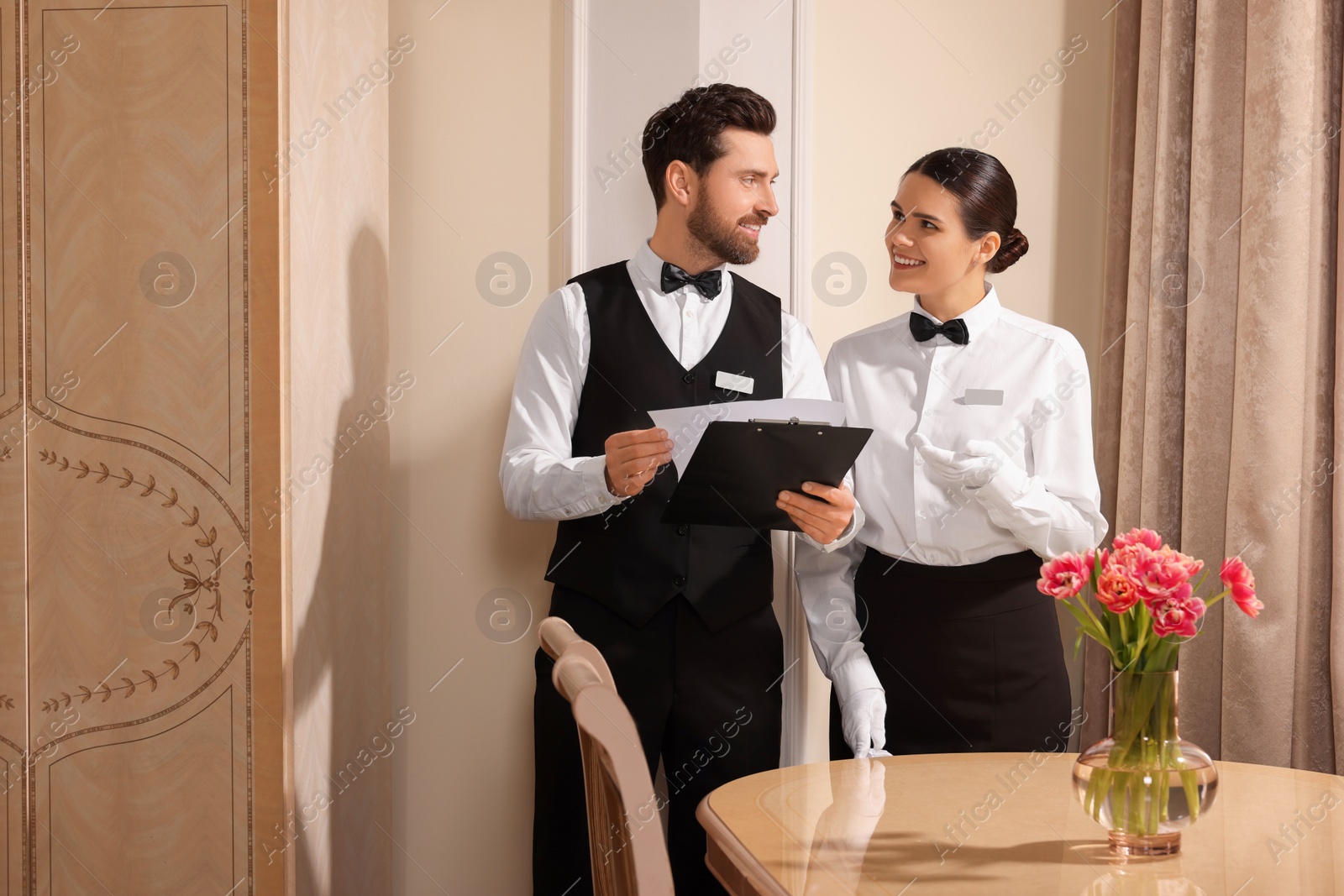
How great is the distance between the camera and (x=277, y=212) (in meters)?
1.88

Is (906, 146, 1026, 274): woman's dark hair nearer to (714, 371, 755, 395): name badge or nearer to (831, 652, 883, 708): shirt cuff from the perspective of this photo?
(714, 371, 755, 395): name badge

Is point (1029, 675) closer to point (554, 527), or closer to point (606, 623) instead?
point (606, 623)

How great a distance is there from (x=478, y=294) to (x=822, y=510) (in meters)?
1.04

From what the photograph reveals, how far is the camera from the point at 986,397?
1972 mm

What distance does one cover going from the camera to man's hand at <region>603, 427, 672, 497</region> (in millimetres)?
1731

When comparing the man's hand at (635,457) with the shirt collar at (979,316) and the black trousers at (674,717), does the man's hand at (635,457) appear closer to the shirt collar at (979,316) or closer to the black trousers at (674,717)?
the black trousers at (674,717)

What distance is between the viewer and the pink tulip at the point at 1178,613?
Answer: 111 cm

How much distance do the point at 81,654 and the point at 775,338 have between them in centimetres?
151

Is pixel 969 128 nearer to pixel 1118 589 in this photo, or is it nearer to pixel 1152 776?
pixel 1118 589

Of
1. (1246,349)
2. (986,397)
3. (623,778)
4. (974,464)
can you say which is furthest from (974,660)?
(623,778)

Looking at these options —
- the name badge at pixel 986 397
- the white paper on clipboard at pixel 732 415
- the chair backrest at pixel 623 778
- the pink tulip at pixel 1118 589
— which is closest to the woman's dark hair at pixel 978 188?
the name badge at pixel 986 397

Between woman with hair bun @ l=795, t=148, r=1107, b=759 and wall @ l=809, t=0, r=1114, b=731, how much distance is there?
0.39 m

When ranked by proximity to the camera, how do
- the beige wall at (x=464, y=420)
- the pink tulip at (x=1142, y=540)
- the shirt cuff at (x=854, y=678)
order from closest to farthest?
the pink tulip at (x=1142, y=540), the shirt cuff at (x=854, y=678), the beige wall at (x=464, y=420)

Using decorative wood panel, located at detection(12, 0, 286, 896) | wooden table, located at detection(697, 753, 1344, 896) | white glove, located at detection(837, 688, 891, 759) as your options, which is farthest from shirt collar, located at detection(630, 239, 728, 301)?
wooden table, located at detection(697, 753, 1344, 896)
